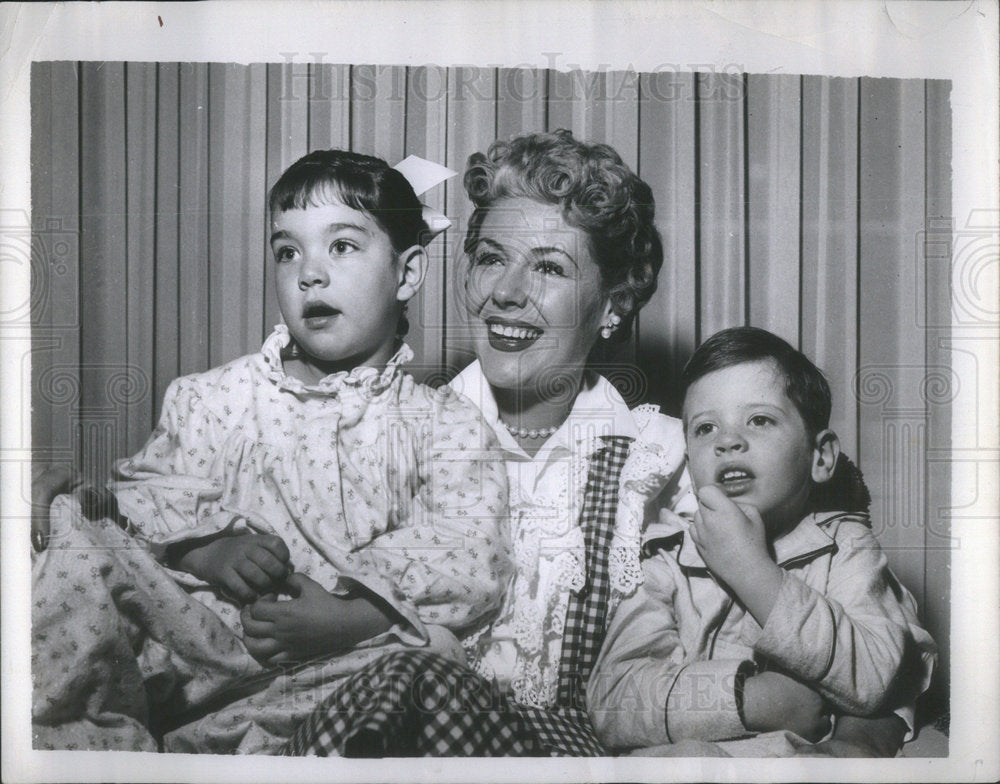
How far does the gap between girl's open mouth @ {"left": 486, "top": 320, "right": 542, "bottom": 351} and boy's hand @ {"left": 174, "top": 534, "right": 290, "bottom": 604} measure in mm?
632

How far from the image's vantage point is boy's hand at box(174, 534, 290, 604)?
2070 millimetres

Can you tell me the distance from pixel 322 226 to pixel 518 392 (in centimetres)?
55

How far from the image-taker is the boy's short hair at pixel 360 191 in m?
2.13

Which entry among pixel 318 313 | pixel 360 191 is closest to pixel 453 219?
pixel 360 191

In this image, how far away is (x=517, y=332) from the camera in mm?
2152

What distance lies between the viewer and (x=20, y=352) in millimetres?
2199

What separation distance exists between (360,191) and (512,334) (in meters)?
0.45

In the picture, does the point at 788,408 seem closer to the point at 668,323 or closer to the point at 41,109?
the point at 668,323

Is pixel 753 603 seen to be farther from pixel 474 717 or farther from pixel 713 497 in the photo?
pixel 474 717

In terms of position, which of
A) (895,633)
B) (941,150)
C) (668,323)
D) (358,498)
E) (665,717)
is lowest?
(665,717)

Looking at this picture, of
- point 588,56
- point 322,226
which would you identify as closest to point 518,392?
point 322,226

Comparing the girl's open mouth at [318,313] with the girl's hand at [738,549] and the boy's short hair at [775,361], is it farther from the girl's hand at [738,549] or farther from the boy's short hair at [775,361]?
the girl's hand at [738,549]

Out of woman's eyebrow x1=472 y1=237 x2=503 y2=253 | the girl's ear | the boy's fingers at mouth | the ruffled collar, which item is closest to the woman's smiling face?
woman's eyebrow x1=472 y1=237 x2=503 y2=253

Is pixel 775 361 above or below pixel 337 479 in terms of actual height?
above
